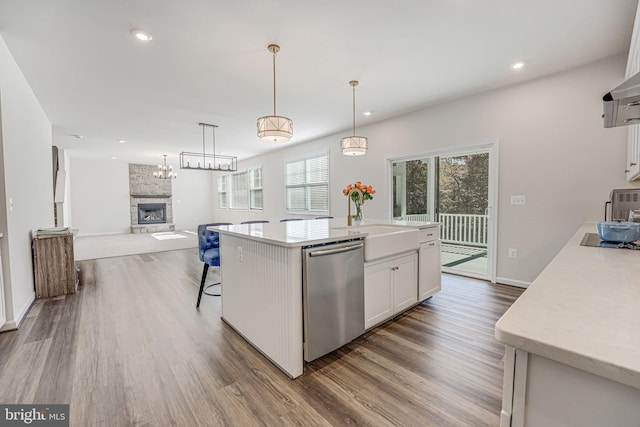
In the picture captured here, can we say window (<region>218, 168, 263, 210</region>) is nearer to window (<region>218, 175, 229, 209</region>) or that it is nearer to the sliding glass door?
window (<region>218, 175, 229, 209</region>)

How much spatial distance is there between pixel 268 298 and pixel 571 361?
173cm

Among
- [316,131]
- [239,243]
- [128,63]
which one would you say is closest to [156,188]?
[316,131]

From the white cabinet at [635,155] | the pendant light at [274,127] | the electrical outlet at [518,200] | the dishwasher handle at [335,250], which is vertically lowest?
the dishwasher handle at [335,250]

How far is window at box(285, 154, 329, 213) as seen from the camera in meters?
6.25

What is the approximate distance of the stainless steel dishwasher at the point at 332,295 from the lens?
186 cm

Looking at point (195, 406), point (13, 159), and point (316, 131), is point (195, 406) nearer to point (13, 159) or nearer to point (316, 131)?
point (13, 159)

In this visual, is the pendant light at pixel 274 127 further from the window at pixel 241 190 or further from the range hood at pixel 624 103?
the window at pixel 241 190

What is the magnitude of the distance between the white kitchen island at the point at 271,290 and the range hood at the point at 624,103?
1.52 meters

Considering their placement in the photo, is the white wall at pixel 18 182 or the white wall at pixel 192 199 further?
the white wall at pixel 192 199

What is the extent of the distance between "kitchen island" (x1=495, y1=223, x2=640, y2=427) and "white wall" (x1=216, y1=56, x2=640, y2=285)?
3.09 m

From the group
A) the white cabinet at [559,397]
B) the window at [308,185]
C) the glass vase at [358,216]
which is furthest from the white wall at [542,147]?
the white cabinet at [559,397]

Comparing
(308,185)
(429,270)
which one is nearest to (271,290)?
(429,270)

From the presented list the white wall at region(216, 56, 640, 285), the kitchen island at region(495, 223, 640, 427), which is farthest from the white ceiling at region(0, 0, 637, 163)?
the kitchen island at region(495, 223, 640, 427)

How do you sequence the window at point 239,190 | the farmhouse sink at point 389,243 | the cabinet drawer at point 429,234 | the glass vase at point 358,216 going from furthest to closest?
the window at point 239,190 < the glass vase at point 358,216 < the cabinet drawer at point 429,234 < the farmhouse sink at point 389,243
